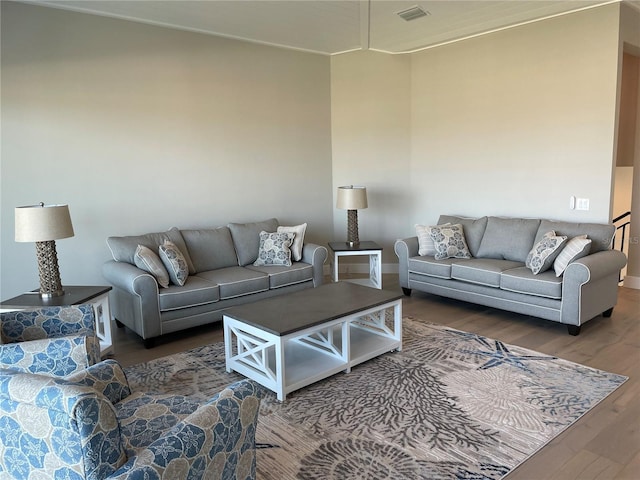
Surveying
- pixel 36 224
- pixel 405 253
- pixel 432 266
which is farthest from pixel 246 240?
pixel 36 224

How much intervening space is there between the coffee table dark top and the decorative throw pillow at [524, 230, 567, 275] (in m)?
1.47

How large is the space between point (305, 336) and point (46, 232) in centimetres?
208

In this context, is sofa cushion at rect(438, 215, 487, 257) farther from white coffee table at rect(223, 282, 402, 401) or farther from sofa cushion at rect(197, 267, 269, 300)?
sofa cushion at rect(197, 267, 269, 300)

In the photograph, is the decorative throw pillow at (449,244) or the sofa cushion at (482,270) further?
the decorative throw pillow at (449,244)

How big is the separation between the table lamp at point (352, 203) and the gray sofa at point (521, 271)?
0.68 meters

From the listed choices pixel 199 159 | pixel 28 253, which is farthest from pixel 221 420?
pixel 199 159

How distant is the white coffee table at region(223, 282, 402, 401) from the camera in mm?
3131

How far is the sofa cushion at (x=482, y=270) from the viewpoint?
14.7 feet

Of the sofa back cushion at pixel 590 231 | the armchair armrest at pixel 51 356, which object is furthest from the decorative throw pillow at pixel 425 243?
the armchair armrest at pixel 51 356

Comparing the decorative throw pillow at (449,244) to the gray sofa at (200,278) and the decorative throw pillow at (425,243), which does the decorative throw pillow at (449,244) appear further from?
the gray sofa at (200,278)

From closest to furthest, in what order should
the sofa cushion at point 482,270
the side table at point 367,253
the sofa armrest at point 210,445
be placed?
the sofa armrest at point 210,445 < the sofa cushion at point 482,270 < the side table at point 367,253

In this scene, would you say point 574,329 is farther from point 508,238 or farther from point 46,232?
point 46,232

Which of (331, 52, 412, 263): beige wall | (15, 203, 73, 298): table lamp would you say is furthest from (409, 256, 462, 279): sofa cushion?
(15, 203, 73, 298): table lamp

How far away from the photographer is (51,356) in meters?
2.12
